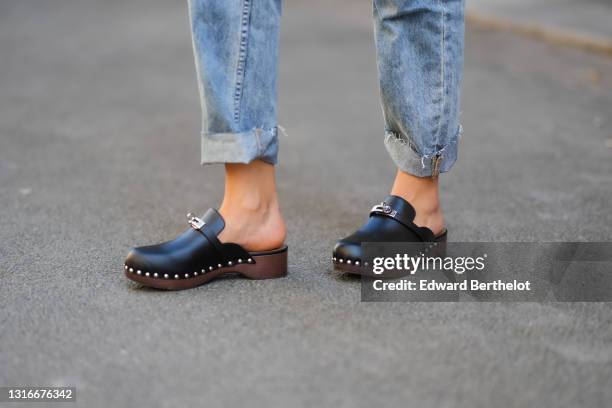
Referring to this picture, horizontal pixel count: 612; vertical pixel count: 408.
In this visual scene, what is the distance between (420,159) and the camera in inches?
66.8

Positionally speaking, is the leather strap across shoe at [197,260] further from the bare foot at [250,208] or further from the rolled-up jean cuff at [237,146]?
the rolled-up jean cuff at [237,146]

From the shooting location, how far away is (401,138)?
5.66 ft

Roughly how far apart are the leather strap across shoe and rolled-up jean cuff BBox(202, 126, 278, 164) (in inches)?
4.7

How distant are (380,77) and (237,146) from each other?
1.09 ft

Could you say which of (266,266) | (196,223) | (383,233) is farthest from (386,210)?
(196,223)

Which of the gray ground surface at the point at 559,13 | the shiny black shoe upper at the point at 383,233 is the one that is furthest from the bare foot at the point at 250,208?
the gray ground surface at the point at 559,13

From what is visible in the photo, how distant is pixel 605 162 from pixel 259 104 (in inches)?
52.9

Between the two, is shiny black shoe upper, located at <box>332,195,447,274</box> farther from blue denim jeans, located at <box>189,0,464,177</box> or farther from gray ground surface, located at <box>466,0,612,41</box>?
gray ground surface, located at <box>466,0,612,41</box>

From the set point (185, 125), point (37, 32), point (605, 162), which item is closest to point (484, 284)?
point (605, 162)

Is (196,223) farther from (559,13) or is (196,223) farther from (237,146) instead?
(559,13)

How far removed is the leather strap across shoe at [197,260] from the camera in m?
1.59

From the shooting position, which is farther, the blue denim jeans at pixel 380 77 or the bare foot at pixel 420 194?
the bare foot at pixel 420 194

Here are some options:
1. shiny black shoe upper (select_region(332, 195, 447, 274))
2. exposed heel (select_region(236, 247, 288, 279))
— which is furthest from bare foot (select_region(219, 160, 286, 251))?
shiny black shoe upper (select_region(332, 195, 447, 274))

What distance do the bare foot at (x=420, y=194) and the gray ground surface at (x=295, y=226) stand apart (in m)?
0.20
